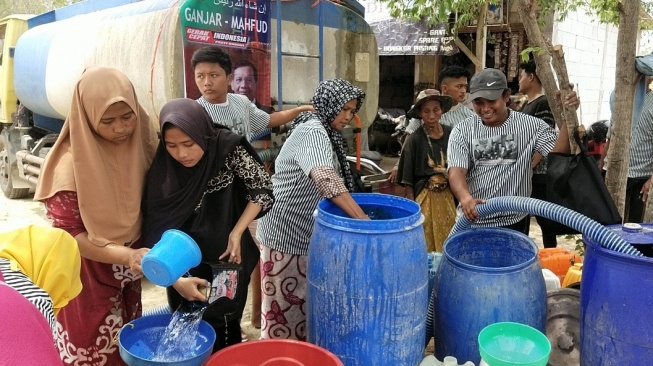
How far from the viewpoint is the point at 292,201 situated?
2605 millimetres

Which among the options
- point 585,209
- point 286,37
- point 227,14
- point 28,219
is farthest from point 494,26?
point 28,219

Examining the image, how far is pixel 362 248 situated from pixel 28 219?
19.4 ft

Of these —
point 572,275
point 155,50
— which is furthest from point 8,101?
point 572,275

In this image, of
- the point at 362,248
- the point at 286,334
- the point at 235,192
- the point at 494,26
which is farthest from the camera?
the point at 494,26

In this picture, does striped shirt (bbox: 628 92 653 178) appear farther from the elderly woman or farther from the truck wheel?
the truck wheel

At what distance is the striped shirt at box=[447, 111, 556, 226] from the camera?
2.75 m

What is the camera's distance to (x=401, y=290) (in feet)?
6.15

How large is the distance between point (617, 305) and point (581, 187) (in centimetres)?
85

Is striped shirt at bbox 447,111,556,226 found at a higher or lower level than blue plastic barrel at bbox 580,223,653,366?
higher

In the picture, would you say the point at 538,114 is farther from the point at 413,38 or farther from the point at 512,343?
the point at 413,38

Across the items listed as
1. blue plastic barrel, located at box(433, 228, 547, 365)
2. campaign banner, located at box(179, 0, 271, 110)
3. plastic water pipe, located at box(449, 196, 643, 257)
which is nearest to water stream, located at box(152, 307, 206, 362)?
blue plastic barrel, located at box(433, 228, 547, 365)

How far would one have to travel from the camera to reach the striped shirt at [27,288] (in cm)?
126

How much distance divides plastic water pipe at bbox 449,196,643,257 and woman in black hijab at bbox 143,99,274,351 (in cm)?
98

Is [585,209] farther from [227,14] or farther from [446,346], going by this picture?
[227,14]
